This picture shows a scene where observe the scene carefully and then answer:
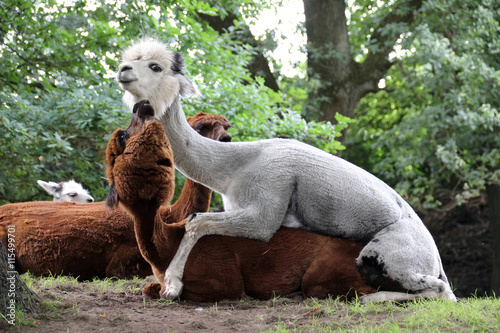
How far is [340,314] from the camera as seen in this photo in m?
3.78

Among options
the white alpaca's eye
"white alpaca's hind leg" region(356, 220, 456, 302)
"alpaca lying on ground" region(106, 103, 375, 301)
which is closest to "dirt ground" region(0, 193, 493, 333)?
"alpaca lying on ground" region(106, 103, 375, 301)

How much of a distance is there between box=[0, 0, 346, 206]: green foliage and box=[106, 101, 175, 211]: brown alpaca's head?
373 centimetres

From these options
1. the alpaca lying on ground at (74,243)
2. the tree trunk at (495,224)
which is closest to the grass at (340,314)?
the alpaca lying on ground at (74,243)

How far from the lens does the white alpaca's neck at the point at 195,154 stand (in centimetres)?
435

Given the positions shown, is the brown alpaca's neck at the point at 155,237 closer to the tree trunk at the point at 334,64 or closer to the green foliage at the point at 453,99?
the green foliage at the point at 453,99

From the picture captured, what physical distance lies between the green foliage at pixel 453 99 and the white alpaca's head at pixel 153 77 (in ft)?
28.9

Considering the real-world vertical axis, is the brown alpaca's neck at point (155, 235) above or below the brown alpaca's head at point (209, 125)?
below

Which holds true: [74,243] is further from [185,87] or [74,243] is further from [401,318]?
[401,318]

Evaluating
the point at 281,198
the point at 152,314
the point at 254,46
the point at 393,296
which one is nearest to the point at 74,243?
the point at 152,314

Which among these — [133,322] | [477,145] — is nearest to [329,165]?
[133,322]

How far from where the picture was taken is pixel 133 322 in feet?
11.8

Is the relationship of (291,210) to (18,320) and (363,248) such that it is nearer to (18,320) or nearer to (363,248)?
(363,248)

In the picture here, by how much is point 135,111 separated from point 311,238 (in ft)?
5.27

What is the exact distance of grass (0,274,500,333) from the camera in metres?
3.39
